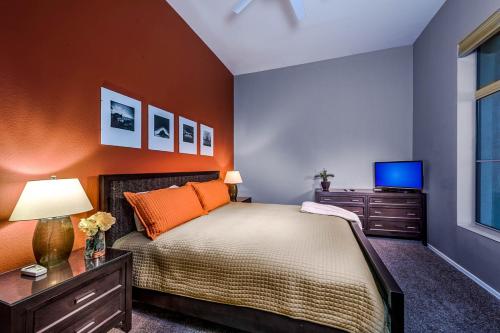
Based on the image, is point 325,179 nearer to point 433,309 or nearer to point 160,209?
point 433,309

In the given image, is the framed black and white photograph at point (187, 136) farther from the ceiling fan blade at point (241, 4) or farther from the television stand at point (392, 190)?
the television stand at point (392, 190)

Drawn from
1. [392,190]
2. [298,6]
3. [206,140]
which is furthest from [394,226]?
[298,6]

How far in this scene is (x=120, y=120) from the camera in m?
2.00

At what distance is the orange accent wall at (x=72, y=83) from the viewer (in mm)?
1283

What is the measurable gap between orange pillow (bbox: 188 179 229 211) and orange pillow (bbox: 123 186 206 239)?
1.22 ft

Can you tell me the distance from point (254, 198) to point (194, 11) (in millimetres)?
3297

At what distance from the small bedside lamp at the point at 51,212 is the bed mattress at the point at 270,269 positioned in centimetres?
48

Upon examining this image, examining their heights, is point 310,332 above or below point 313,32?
below

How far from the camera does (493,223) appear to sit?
7.11 ft

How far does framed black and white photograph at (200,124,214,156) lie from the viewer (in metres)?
3.33

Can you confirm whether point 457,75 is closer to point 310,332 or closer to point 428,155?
point 428,155

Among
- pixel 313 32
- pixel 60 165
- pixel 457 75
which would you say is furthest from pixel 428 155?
pixel 60 165

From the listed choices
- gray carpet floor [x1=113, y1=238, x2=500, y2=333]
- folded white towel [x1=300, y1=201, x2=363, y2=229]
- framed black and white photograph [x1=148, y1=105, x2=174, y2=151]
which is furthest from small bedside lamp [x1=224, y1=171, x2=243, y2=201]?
gray carpet floor [x1=113, y1=238, x2=500, y2=333]

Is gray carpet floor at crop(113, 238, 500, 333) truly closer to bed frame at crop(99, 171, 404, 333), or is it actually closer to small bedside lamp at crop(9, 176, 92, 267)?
bed frame at crop(99, 171, 404, 333)
